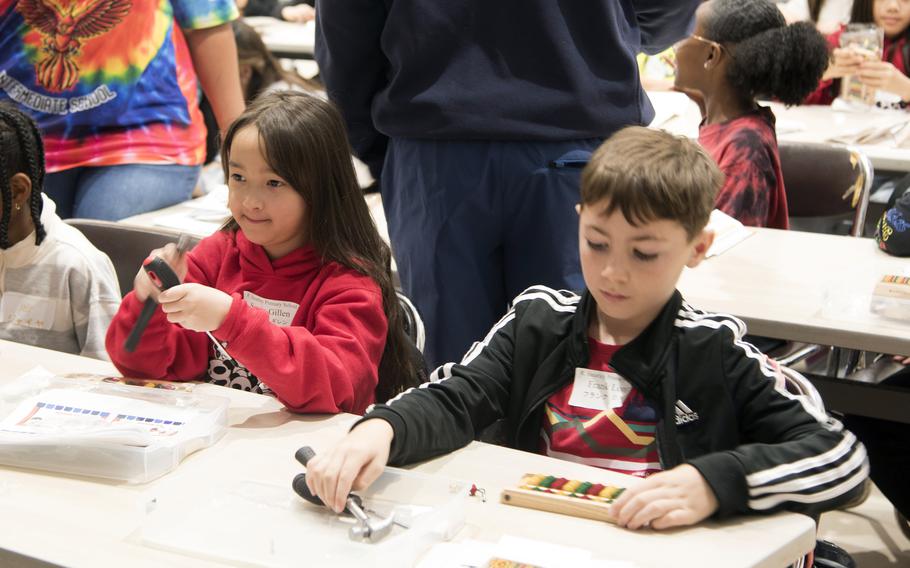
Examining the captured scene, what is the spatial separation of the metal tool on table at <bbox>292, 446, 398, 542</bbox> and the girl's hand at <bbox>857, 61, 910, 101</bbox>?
3574mm

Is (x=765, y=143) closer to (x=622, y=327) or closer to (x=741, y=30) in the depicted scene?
(x=741, y=30)

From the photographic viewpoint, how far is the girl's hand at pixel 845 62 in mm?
4336

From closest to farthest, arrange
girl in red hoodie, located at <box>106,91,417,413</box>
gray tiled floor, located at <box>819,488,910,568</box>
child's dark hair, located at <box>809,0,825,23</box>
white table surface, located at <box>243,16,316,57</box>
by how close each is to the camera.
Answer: girl in red hoodie, located at <box>106,91,417,413</box>
gray tiled floor, located at <box>819,488,910,568</box>
child's dark hair, located at <box>809,0,825,23</box>
white table surface, located at <box>243,16,316,57</box>

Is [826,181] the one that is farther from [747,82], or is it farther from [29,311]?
[29,311]

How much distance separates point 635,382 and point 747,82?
186 cm

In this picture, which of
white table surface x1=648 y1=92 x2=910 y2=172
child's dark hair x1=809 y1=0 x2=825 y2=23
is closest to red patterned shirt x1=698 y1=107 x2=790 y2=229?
white table surface x1=648 y1=92 x2=910 y2=172

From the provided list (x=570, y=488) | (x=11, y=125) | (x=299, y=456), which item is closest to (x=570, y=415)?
(x=570, y=488)

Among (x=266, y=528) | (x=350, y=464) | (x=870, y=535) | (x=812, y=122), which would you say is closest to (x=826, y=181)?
(x=812, y=122)

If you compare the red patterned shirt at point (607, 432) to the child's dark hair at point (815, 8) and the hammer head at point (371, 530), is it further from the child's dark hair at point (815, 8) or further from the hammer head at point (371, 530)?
the child's dark hair at point (815, 8)

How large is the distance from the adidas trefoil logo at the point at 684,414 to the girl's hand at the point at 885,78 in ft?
10.3

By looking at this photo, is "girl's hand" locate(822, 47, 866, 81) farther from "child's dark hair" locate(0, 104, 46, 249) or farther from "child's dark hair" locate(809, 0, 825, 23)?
"child's dark hair" locate(0, 104, 46, 249)

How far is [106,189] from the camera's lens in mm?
2930

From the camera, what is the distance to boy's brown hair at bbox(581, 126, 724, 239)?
1.48m

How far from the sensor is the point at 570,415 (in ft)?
5.25
